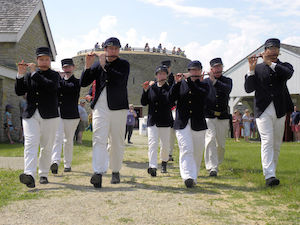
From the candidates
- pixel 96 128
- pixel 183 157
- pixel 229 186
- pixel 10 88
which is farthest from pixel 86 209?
pixel 10 88

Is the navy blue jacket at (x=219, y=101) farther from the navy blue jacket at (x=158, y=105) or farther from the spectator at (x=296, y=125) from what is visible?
the spectator at (x=296, y=125)

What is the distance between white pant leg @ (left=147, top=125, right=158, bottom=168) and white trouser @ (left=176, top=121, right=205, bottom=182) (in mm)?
1104

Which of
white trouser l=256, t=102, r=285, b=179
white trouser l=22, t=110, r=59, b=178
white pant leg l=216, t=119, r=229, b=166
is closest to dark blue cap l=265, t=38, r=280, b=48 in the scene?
white trouser l=256, t=102, r=285, b=179

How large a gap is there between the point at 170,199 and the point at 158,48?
166ft

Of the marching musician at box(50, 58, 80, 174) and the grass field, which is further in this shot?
the marching musician at box(50, 58, 80, 174)

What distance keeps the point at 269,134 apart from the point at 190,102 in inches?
53.7

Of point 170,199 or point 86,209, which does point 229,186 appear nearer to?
point 170,199

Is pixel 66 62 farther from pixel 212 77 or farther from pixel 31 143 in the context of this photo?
pixel 212 77

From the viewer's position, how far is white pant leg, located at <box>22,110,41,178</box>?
17.6 feet

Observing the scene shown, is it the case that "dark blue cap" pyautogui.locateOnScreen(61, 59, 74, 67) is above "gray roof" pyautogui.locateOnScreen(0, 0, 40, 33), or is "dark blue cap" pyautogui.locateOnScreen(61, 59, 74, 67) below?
below

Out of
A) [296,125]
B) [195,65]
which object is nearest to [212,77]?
[195,65]

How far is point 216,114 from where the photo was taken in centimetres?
723

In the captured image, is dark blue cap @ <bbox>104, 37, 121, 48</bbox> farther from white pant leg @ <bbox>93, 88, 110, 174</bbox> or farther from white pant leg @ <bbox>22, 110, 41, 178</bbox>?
white pant leg @ <bbox>22, 110, 41, 178</bbox>

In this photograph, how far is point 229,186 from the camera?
575 cm
